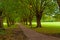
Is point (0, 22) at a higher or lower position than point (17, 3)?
lower

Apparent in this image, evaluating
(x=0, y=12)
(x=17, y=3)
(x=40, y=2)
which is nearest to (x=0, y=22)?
(x=0, y=12)

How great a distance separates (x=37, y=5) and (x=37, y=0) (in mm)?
1084

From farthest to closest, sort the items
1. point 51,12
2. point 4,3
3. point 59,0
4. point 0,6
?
point 51,12 < point 4,3 < point 0,6 < point 59,0

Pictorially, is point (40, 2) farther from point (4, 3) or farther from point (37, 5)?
point (4, 3)

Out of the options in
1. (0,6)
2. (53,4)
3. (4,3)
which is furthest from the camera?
(53,4)

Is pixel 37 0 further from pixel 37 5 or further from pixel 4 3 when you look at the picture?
pixel 4 3

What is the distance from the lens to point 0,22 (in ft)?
93.4

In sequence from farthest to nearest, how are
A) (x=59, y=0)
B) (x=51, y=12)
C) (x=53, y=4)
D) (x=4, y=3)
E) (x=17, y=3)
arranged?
1. (x=51, y=12)
2. (x=53, y=4)
3. (x=17, y=3)
4. (x=4, y=3)
5. (x=59, y=0)

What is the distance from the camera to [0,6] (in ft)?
86.5

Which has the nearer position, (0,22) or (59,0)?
(59,0)

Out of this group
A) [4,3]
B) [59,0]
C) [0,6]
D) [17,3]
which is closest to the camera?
[59,0]

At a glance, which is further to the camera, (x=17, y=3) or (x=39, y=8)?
(x=39, y=8)

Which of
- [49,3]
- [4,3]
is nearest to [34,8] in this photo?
[49,3]

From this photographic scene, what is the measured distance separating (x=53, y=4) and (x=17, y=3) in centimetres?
750
